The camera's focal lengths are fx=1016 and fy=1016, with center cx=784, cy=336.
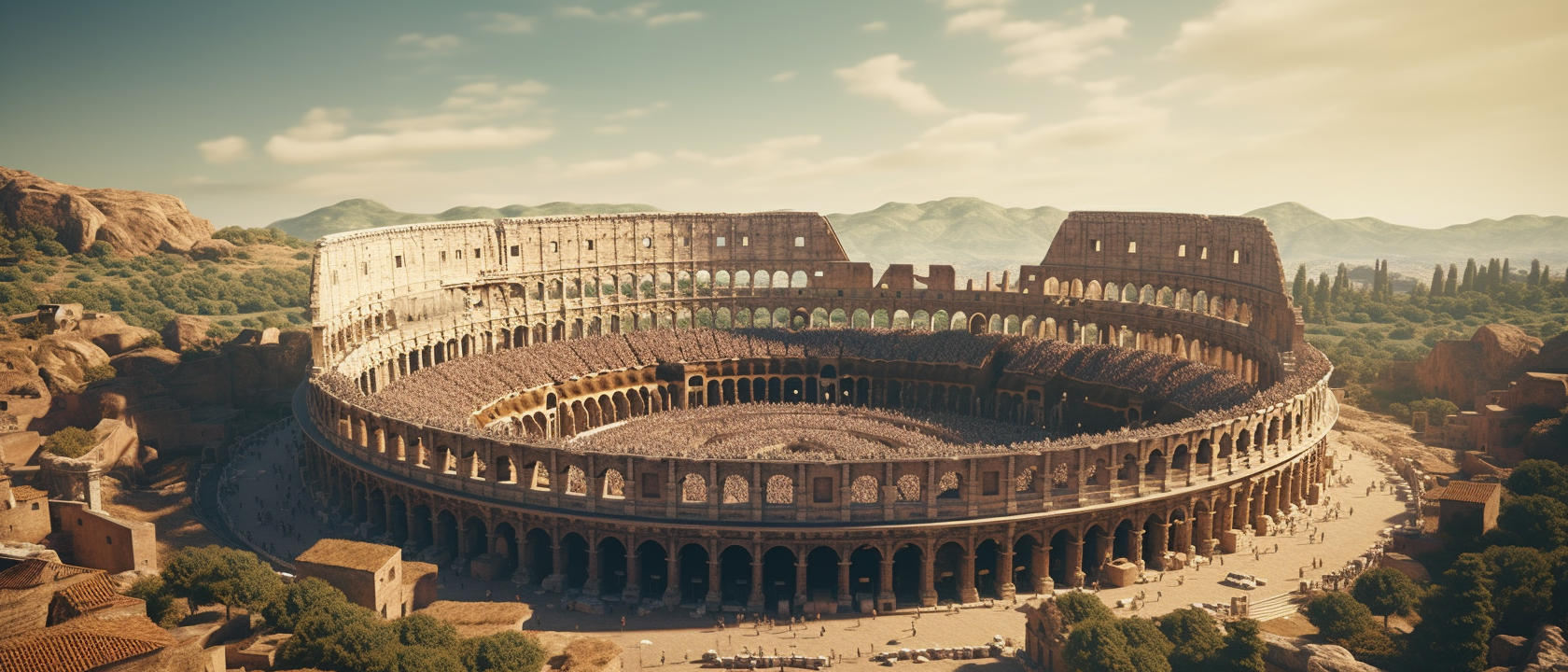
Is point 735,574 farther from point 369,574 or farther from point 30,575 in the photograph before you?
point 30,575

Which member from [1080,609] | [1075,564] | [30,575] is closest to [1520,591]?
[1075,564]

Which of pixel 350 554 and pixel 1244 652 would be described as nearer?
pixel 1244 652

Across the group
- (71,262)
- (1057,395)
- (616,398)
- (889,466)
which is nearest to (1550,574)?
(889,466)

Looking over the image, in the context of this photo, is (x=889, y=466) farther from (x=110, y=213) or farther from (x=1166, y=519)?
(x=110, y=213)

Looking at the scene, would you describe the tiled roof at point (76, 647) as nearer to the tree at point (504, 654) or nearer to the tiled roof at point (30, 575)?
the tiled roof at point (30, 575)

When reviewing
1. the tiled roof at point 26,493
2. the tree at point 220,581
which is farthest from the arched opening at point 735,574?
the tiled roof at point 26,493
